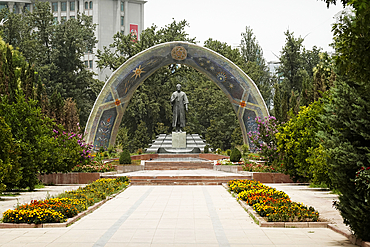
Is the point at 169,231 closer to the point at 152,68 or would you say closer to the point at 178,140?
the point at 178,140

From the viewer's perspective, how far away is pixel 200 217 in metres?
9.43

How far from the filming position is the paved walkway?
23.3ft

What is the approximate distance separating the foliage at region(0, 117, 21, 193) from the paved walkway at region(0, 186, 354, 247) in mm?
2885

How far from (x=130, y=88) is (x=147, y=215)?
65.2ft

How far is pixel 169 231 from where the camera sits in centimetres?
799

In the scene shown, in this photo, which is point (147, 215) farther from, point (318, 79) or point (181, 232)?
point (318, 79)

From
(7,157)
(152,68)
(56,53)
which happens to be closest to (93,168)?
(7,157)

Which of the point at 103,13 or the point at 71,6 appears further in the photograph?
the point at 71,6

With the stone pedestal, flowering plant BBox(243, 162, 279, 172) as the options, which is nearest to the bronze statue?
the stone pedestal

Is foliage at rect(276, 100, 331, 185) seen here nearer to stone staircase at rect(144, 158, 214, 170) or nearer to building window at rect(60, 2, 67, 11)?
stone staircase at rect(144, 158, 214, 170)

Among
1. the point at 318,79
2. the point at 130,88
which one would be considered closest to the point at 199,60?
the point at 130,88

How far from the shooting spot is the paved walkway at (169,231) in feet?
23.3

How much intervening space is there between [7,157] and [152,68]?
17.6 meters

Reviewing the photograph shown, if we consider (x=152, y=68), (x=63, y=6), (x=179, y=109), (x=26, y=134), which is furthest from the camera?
(x=63, y=6)
